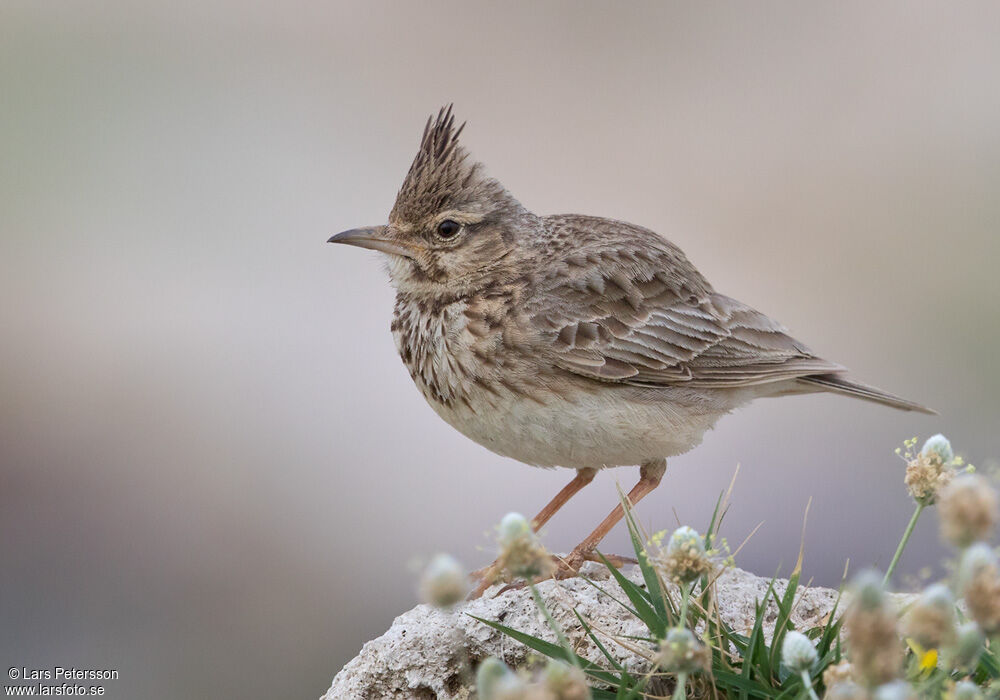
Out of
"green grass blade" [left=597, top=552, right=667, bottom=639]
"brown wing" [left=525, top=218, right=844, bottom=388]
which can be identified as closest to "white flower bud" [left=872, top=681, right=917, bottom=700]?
"green grass blade" [left=597, top=552, right=667, bottom=639]

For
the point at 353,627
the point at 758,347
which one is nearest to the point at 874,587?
the point at 758,347

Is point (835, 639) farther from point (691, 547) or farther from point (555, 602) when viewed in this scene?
point (555, 602)

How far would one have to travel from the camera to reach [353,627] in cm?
830

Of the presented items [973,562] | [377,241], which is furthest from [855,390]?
[973,562]

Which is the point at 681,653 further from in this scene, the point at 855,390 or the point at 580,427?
the point at 855,390

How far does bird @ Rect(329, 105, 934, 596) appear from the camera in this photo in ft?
16.8

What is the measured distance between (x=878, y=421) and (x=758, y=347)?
5514 millimetres

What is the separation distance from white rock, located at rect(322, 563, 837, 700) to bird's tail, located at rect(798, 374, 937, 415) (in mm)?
1283

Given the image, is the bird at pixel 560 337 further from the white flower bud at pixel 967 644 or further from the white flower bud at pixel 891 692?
the white flower bud at pixel 891 692

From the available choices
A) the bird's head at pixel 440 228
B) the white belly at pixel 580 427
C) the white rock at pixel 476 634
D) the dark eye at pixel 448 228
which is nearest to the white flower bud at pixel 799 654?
the white rock at pixel 476 634

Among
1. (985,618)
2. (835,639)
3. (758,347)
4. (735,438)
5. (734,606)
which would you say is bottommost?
(985,618)

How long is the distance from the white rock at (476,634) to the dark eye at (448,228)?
1804 millimetres

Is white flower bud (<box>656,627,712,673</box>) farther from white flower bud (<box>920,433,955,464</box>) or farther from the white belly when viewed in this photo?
the white belly

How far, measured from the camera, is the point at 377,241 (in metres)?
5.43
